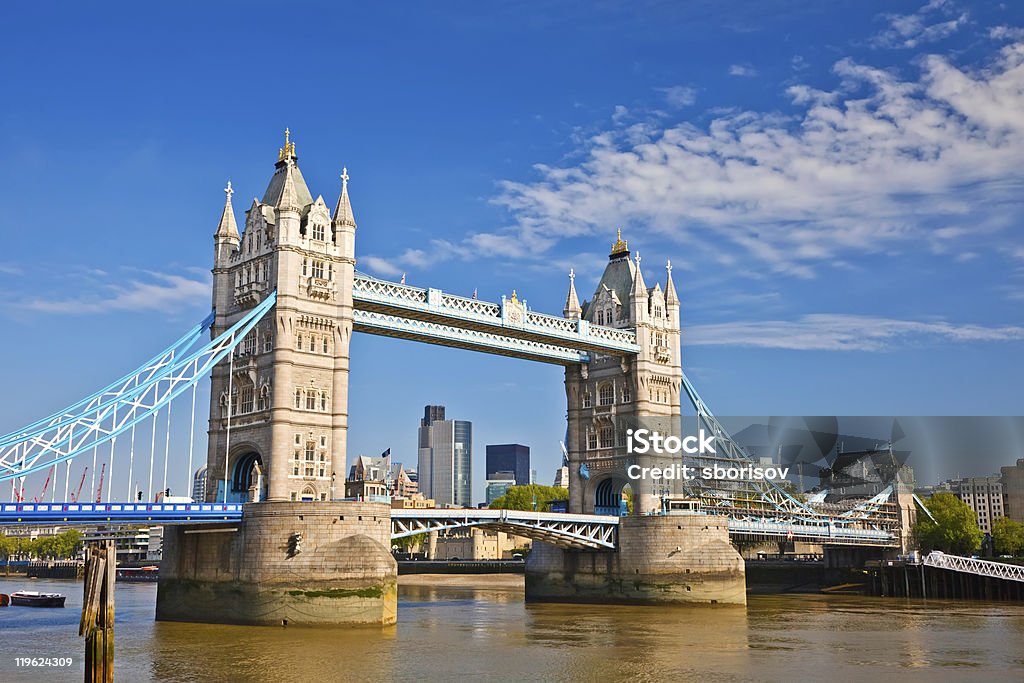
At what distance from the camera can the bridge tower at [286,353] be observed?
57.4m

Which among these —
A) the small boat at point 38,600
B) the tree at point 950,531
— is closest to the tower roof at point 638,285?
the tree at point 950,531

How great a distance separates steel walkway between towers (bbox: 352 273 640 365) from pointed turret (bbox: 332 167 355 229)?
329cm

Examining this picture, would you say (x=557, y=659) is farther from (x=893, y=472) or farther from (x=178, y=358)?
(x=893, y=472)

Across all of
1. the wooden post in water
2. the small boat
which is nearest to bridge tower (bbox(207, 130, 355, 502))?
the small boat

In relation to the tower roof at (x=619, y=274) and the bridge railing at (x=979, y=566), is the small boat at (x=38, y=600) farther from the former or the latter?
the bridge railing at (x=979, y=566)

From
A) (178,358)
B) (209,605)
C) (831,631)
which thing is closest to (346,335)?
(178,358)

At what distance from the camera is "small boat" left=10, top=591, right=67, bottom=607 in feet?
228

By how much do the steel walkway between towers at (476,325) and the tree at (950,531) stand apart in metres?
34.1

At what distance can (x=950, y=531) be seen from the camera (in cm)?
8950

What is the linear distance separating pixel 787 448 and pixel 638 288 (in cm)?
2405

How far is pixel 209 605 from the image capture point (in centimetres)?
5341

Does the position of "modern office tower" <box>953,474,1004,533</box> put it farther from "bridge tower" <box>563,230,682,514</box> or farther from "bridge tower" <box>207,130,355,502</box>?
"bridge tower" <box>207,130,355,502</box>

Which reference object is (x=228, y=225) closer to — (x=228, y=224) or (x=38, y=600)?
(x=228, y=224)

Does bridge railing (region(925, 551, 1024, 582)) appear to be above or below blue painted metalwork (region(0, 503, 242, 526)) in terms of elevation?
below
